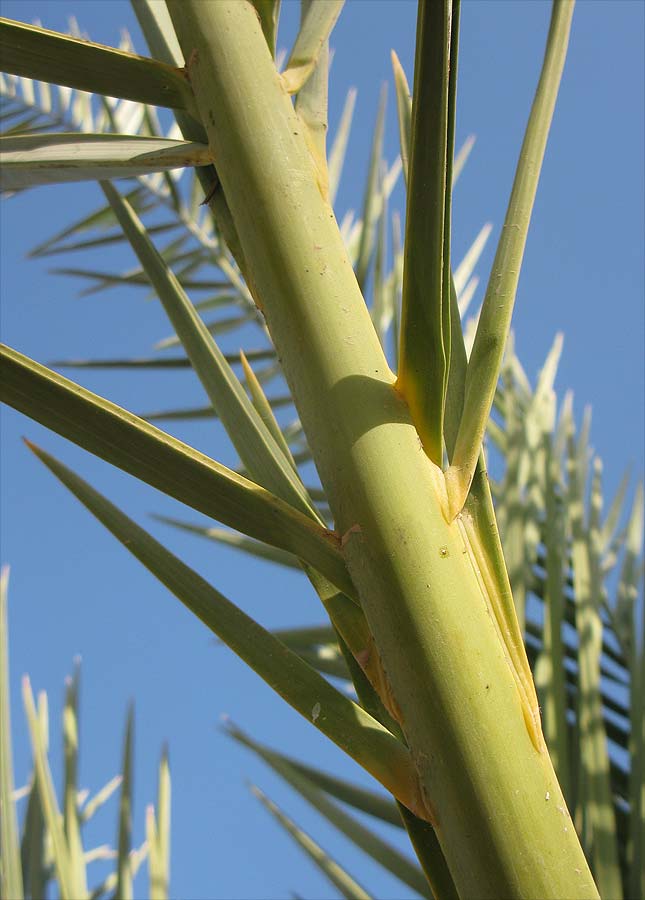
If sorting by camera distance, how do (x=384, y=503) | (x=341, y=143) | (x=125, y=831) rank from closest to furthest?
(x=384, y=503) → (x=125, y=831) → (x=341, y=143)

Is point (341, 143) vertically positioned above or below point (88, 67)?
above

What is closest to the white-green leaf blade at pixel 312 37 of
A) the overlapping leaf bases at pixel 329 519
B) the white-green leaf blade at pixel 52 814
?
the overlapping leaf bases at pixel 329 519

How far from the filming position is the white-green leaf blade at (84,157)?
0.30 metres

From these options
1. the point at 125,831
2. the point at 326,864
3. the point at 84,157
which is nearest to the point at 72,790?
the point at 125,831

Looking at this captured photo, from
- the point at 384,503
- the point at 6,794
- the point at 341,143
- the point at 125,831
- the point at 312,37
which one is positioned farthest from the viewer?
the point at 341,143

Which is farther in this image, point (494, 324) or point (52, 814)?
point (52, 814)

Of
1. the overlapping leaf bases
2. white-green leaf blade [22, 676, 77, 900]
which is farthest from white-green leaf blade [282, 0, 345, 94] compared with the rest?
white-green leaf blade [22, 676, 77, 900]

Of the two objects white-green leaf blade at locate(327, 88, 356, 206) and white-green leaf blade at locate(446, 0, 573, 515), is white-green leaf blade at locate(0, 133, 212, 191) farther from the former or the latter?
white-green leaf blade at locate(327, 88, 356, 206)

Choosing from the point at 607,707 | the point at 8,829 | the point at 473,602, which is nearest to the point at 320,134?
the point at 473,602

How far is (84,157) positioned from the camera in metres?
0.31

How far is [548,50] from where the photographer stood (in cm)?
32

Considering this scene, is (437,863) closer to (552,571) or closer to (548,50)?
(548,50)

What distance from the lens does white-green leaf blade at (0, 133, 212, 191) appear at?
0.30 meters

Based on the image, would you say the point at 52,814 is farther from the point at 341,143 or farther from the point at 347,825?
the point at 341,143
